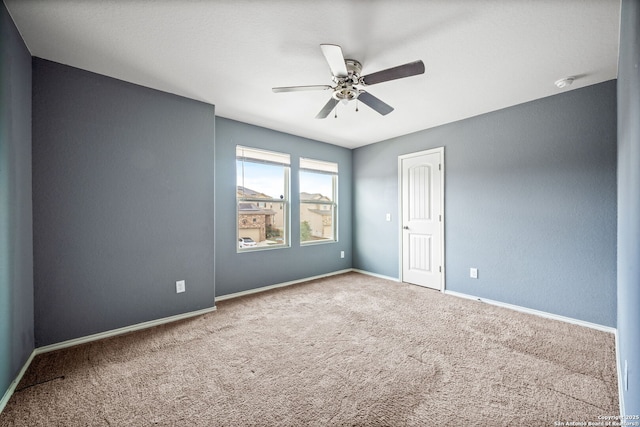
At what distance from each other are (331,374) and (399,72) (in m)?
2.27

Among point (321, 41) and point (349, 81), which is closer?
point (321, 41)

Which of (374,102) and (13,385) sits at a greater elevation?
(374,102)

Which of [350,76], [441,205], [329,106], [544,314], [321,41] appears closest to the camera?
[321,41]

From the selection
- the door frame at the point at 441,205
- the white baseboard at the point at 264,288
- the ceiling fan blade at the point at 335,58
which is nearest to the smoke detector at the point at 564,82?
the door frame at the point at 441,205

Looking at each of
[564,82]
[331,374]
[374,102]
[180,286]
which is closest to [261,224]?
[180,286]

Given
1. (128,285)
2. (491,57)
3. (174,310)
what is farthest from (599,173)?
(128,285)

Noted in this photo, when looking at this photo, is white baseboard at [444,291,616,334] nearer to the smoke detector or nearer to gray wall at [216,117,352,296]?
gray wall at [216,117,352,296]

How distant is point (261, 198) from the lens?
3889mm

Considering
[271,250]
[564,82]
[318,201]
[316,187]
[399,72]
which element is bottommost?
[271,250]

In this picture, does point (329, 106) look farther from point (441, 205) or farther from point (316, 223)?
point (316, 223)

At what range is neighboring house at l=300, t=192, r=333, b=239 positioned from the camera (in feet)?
14.8

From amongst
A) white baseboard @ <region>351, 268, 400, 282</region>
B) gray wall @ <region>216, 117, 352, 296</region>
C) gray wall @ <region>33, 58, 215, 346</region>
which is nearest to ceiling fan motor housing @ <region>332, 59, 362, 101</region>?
gray wall @ <region>33, 58, 215, 346</region>

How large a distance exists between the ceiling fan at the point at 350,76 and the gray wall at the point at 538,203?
1763mm

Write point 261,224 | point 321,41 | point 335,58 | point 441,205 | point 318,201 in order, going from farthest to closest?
point 318,201 → point 261,224 → point 441,205 → point 321,41 → point 335,58
